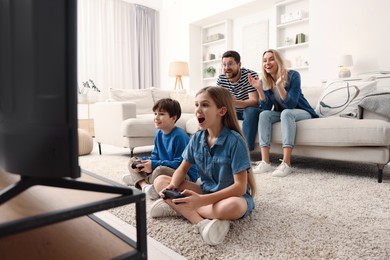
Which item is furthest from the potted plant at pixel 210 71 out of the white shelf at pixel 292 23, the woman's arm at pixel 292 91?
the woman's arm at pixel 292 91

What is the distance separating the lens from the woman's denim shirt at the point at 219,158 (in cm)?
113

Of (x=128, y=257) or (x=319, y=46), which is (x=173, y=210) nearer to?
(x=128, y=257)

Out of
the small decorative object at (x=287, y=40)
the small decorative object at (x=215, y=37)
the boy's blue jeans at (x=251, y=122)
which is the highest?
the small decorative object at (x=215, y=37)

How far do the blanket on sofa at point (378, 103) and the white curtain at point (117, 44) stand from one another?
4.94 m

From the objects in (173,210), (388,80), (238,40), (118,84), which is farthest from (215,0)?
(173,210)

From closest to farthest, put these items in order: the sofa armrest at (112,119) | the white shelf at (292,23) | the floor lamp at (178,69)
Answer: the sofa armrest at (112,119)
the white shelf at (292,23)
the floor lamp at (178,69)

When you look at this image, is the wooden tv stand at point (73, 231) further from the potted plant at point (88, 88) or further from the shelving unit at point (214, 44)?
the shelving unit at point (214, 44)

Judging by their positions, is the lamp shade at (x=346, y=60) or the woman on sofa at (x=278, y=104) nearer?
Answer: the woman on sofa at (x=278, y=104)

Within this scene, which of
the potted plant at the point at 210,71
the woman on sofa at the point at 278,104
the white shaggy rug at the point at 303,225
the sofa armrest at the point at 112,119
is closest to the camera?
the white shaggy rug at the point at 303,225

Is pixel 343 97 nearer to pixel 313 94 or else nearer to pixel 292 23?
pixel 313 94

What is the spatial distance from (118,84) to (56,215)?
235 inches

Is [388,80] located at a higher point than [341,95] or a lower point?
higher

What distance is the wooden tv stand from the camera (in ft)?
1.82

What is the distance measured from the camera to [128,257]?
610mm
